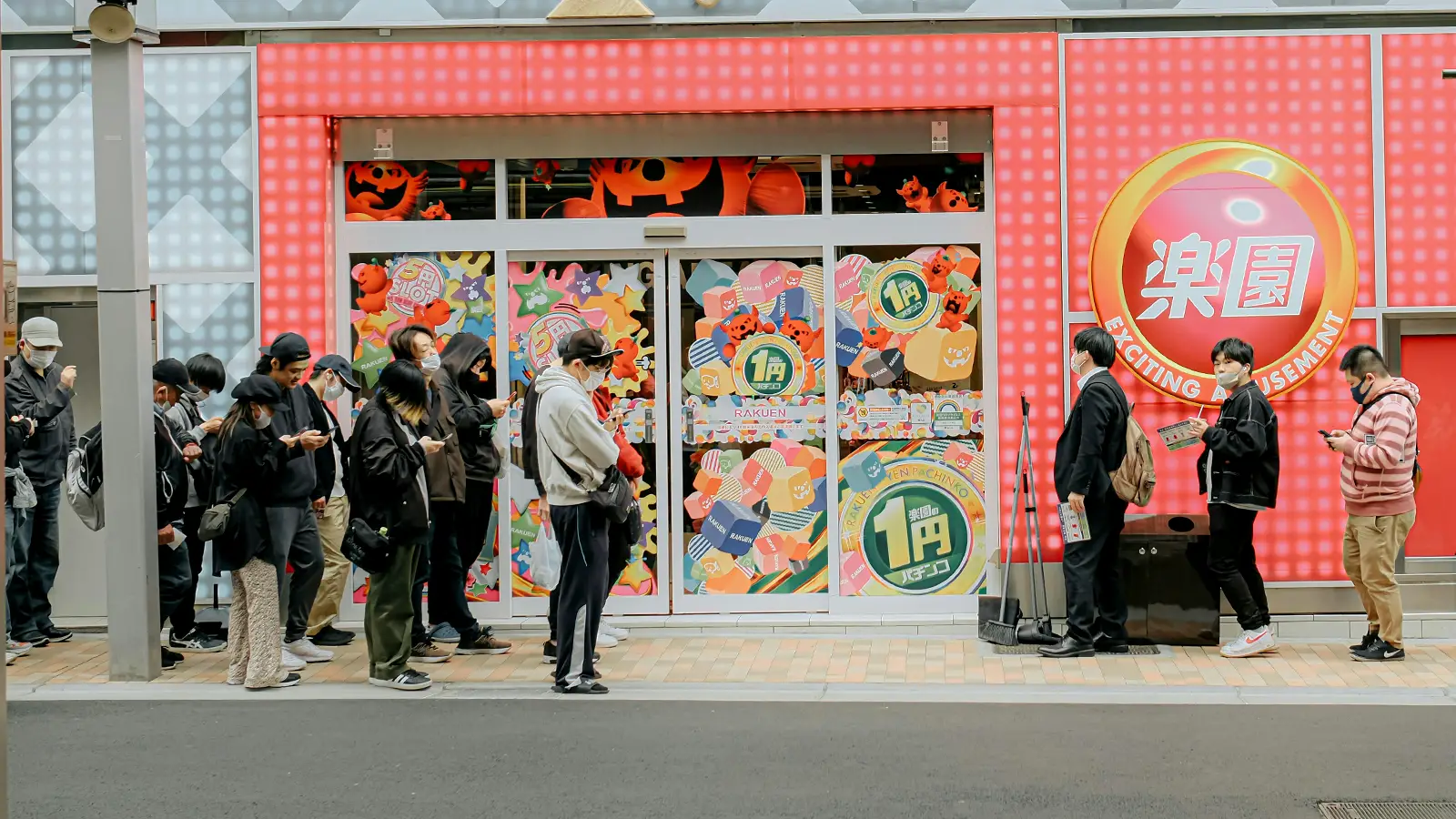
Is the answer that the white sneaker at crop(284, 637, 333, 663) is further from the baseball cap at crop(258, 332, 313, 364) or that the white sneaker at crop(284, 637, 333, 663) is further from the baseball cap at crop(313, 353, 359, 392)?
the baseball cap at crop(258, 332, 313, 364)

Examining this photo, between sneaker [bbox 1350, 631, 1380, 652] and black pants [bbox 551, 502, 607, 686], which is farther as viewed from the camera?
sneaker [bbox 1350, 631, 1380, 652]

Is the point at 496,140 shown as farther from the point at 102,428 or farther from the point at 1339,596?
the point at 1339,596

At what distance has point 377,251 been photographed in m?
9.43

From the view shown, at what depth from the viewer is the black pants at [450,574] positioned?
8.55m

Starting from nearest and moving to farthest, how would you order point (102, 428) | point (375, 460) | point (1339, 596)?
point (375, 460) → point (102, 428) → point (1339, 596)

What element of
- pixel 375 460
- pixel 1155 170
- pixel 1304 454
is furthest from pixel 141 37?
pixel 1304 454

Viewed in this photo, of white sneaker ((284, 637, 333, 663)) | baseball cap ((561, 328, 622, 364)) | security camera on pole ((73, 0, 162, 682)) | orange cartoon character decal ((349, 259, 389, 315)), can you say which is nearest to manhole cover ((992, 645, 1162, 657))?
baseball cap ((561, 328, 622, 364))

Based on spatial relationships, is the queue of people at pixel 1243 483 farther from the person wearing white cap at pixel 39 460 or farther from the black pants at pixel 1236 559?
the person wearing white cap at pixel 39 460

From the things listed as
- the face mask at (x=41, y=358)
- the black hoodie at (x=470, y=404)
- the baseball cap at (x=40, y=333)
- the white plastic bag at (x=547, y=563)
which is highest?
the baseball cap at (x=40, y=333)

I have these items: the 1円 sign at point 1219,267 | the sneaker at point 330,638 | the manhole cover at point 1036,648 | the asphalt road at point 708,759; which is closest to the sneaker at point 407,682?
the asphalt road at point 708,759

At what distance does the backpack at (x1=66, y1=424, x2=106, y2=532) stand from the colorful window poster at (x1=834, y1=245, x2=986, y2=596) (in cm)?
446

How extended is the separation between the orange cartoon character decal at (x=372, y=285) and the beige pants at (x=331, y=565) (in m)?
1.35

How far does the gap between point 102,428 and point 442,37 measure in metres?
3.26

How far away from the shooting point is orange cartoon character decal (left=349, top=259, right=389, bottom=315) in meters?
9.46
